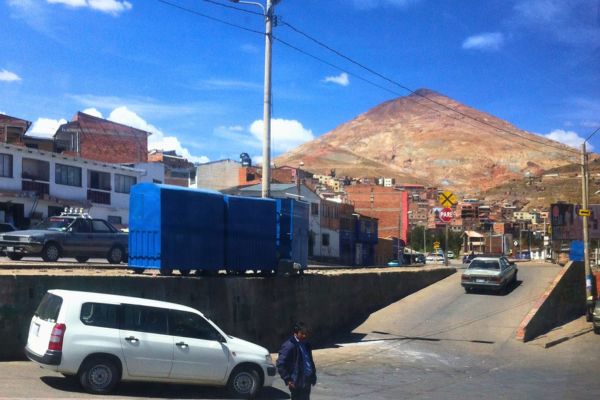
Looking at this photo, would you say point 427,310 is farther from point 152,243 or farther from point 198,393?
point 198,393

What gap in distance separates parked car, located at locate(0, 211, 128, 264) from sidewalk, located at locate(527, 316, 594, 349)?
1499 cm

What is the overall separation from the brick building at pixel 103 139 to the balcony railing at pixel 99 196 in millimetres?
18085

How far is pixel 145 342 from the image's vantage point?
440 inches

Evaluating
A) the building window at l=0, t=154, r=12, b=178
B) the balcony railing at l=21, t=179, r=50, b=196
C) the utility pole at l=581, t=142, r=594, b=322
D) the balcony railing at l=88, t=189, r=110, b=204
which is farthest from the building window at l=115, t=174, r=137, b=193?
the utility pole at l=581, t=142, r=594, b=322

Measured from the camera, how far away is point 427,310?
27.7m

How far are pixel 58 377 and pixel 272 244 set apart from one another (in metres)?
9.75

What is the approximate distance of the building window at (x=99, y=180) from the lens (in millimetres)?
49000

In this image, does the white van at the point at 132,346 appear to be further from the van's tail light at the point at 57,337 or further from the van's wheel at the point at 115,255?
the van's wheel at the point at 115,255

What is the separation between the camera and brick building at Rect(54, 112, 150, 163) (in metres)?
67.6

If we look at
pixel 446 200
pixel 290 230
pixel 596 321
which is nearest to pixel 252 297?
pixel 290 230

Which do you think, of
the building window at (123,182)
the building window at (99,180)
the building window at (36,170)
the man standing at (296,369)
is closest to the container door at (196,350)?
the man standing at (296,369)

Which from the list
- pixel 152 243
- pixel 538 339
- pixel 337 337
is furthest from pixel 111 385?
pixel 538 339

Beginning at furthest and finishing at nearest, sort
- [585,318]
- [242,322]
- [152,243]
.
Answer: [585,318], [242,322], [152,243]

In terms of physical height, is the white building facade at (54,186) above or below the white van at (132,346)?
above
